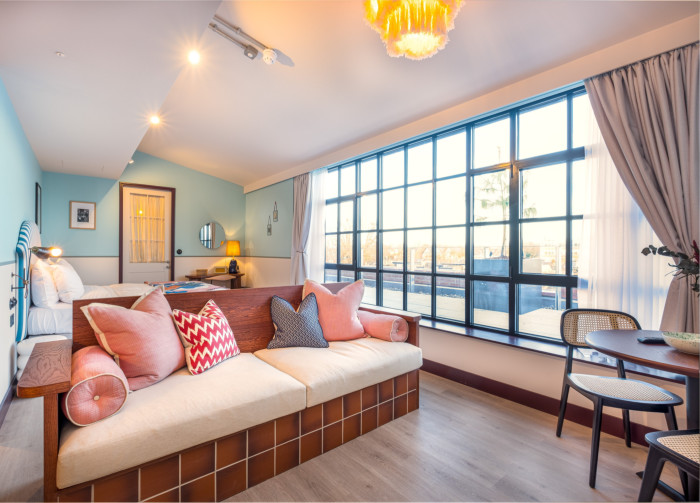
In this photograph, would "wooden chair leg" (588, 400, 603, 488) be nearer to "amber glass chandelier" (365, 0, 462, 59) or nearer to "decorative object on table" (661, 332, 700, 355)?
"decorative object on table" (661, 332, 700, 355)

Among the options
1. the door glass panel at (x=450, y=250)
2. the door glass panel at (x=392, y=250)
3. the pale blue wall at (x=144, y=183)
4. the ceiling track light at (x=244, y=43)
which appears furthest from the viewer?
the pale blue wall at (x=144, y=183)

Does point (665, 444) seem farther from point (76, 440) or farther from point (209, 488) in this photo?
point (76, 440)

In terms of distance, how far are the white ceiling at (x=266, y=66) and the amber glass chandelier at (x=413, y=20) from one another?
2.45 feet

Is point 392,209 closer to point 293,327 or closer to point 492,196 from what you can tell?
point 492,196


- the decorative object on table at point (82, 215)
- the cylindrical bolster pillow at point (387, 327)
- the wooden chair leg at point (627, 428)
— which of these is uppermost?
the decorative object on table at point (82, 215)

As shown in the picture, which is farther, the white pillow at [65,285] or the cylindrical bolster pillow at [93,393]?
the white pillow at [65,285]

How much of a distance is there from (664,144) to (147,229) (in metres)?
6.92

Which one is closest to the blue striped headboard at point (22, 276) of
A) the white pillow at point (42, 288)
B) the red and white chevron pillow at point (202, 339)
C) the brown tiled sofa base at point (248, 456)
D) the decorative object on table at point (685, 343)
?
the white pillow at point (42, 288)

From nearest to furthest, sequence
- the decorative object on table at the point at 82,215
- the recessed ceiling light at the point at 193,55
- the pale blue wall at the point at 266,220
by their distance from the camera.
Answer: the recessed ceiling light at the point at 193,55 < the decorative object on table at the point at 82,215 < the pale blue wall at the point at 266,220

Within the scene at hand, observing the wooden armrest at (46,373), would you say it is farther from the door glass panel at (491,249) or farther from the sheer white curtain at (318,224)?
the sheer white curtain at (318,224)

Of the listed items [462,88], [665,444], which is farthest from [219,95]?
[665,444]

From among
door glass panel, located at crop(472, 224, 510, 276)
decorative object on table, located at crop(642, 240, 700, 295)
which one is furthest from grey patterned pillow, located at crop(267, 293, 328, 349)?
decorative object on table, located at crop(642, 240, 700, 295)

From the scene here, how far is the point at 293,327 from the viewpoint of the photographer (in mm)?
2312

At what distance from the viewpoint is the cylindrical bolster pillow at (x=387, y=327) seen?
2453 mm
